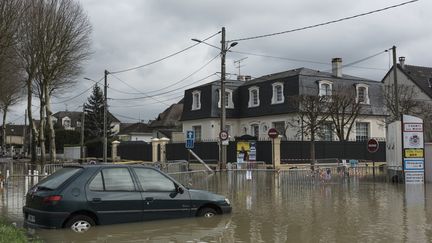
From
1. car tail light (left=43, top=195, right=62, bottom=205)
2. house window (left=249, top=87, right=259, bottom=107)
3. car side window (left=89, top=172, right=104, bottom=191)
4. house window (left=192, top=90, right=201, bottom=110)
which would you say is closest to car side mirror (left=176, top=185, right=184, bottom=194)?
car side window (left=89, top=172, right=104, bottom=191)

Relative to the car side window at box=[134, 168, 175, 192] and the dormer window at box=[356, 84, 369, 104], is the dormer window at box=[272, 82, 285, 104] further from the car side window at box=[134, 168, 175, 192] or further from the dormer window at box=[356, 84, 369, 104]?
the car side window at box=[134, 168, 175, 192]

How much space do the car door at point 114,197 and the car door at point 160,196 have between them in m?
0.18

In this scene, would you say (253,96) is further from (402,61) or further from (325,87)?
(402,61)

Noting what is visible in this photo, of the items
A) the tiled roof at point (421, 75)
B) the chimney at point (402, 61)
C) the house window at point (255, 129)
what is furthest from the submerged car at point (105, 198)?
the chimney at point (402, 61)

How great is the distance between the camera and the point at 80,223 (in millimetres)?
10156

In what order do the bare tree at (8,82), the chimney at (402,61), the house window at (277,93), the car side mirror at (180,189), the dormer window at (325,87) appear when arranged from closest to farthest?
the car side mirror at (180,189)
the bare tree at (8,82)
the dormer window at (325,87)
the house window at (277,93)
the chimney at (402,61)

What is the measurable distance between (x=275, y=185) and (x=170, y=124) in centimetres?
5438

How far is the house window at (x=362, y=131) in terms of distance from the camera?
47906 mm

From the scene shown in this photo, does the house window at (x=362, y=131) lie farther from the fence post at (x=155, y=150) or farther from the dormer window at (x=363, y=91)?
the fence post at (x=155, y=150)

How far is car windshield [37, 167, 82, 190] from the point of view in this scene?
10281mm

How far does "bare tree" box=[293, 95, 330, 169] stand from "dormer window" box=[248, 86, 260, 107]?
29.1 feet

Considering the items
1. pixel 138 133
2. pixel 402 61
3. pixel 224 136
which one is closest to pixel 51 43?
pixel 224 136

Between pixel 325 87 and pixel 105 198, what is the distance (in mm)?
38636

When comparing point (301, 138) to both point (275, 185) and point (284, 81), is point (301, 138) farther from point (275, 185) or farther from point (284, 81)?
point (275, 185)
